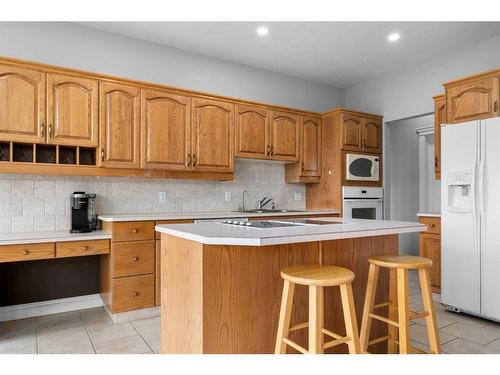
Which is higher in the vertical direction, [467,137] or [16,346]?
[467,137]

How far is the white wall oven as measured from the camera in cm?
439

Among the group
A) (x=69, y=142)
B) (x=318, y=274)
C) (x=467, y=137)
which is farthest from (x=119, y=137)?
Result: (x=467, y=137)

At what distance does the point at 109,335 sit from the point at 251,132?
255cm

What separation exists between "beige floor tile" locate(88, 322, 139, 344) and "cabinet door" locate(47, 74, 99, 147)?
1.59 m

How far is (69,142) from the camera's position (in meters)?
3.01

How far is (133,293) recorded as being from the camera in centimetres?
298

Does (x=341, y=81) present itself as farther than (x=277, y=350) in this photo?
Yes

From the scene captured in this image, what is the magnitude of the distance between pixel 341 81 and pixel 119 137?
335 centimetres

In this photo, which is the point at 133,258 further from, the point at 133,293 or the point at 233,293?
the point at 233,293

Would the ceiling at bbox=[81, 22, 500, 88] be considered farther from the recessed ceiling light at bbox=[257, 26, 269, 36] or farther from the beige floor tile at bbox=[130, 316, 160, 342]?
the beige floor tile at bbox=[130, 316, 160, 342]

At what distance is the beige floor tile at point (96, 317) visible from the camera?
287 cm

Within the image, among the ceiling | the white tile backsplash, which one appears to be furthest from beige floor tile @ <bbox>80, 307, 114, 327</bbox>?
the ceiling

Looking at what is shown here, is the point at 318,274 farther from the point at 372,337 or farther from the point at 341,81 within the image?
the point at 341,81

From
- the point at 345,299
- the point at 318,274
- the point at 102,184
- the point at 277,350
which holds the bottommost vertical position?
the point at 277,350
